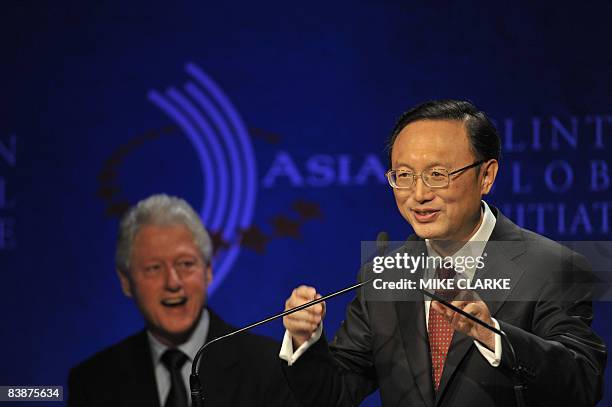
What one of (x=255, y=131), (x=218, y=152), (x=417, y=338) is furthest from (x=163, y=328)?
(x=417, y=338)

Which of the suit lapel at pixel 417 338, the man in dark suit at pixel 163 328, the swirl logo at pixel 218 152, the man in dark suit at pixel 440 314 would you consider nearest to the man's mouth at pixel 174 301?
the man in dark suit at pixel 163 328

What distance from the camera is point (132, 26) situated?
4254mm

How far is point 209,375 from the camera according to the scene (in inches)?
158

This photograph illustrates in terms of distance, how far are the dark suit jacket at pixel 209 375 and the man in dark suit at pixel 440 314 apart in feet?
3.99

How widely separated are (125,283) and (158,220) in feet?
1.03

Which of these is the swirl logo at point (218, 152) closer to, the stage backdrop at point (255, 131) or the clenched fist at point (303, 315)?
the stage backdrop at point (255, 131)

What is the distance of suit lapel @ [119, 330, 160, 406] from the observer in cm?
408

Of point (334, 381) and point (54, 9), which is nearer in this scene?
point (334, 381)

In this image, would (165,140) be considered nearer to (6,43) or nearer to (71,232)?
(71,232)

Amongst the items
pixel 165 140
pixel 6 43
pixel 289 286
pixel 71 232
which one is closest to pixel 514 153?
pixel 289 286

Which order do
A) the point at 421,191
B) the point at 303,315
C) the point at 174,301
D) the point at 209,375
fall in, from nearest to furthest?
the point at 303,315
the point at 421,191
the point at 209,375
the point at 174,301

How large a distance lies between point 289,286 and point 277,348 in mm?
265

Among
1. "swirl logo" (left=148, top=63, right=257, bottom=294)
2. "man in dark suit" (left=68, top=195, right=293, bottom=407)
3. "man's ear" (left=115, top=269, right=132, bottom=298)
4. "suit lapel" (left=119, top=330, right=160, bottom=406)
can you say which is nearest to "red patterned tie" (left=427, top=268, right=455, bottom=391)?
"man in dark suit" (left=68, top=195, right=293, bottom=407)

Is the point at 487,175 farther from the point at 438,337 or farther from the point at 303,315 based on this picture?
the point at 303,315
